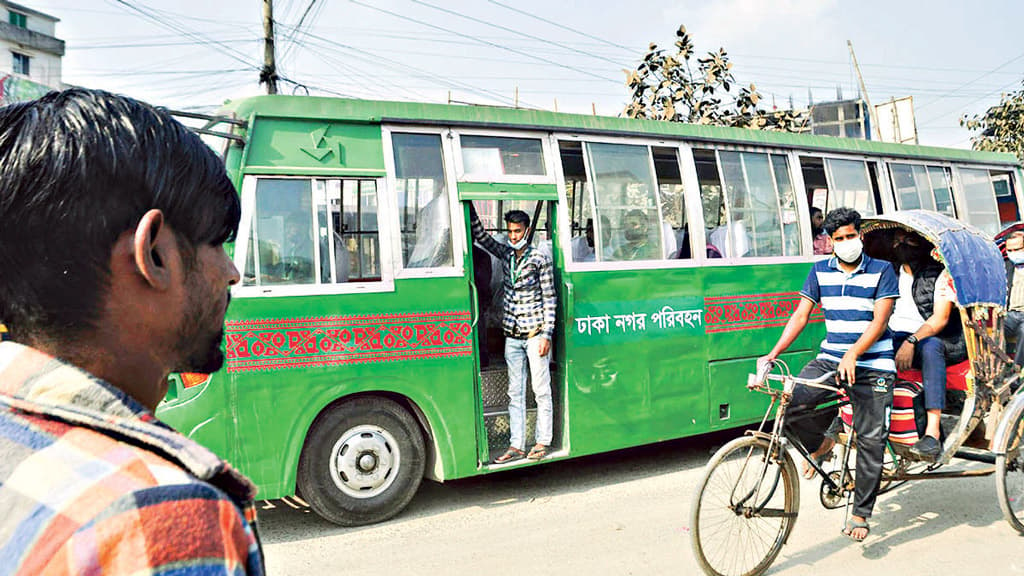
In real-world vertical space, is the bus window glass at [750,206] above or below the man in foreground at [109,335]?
above

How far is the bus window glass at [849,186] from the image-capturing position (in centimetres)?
755

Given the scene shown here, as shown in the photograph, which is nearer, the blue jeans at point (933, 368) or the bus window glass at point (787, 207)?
the blue jeans at point (933, 368)

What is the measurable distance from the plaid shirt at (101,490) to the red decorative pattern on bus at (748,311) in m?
6.08

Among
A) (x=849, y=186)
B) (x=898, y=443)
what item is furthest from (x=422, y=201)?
(x=849, y=186)

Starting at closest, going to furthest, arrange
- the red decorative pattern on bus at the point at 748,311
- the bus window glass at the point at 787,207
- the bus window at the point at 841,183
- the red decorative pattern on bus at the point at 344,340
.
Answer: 1. the red decorative pattern on bus at the point at 344,340
2. the red decorative pattern on bus at the point at 748,311
3. the bus window glass at the point at 787,207
4. the bus window at the point at 841,183

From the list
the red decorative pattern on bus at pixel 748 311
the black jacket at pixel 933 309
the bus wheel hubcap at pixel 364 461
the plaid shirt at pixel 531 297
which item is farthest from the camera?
the red decorative pattern on bus at pixel 748 311

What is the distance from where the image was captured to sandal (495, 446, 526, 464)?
556 centimetres

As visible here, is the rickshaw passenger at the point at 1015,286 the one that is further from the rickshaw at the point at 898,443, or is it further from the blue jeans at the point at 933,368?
the blue jeans at the point at 933,368

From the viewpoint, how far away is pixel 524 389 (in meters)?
5.69

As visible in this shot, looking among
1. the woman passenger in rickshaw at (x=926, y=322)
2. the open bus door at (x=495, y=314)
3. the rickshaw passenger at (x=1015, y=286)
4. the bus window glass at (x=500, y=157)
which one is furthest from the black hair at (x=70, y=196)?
the rickshaw passenger at (x=1015, y=286)

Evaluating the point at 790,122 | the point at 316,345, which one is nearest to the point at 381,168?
the point at 316,345

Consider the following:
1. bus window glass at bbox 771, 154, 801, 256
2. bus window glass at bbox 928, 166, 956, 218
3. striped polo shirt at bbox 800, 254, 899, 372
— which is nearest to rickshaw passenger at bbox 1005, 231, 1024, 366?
bus window glass at bbox 928, 166, 956, 218

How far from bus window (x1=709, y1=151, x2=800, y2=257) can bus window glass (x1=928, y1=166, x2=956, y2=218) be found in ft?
8.15

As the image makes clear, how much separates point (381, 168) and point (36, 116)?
4.41 meters
